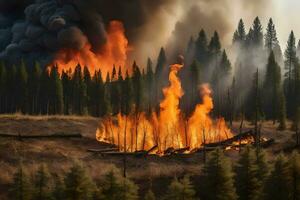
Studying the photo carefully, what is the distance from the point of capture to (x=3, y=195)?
142 ft

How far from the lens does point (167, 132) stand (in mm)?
62438

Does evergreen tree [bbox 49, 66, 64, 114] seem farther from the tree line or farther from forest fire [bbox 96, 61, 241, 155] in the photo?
the tree line

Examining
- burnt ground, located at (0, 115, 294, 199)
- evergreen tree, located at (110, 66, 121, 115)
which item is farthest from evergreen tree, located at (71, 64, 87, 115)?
burnt ground, located at (0, 115, 294, 199)

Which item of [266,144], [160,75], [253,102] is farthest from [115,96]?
[266,144]

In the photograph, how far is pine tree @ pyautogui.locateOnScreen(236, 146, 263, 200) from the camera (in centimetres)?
4178

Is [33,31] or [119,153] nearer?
[119,153]

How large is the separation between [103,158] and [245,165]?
19.2 metres

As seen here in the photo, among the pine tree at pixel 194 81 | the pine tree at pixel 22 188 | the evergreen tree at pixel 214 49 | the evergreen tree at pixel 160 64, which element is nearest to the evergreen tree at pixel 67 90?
the evergreen tree at pixel 160 64

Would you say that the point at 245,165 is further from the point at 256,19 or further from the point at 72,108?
the point at 256,19

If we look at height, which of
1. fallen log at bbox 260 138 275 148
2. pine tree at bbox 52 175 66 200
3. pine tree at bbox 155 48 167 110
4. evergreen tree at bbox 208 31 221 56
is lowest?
pine tree at bbox 52 175 66 200

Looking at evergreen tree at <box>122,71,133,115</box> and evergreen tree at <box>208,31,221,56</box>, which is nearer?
evergreen tree at <box>122,71,133,115</box>

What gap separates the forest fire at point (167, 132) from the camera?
61416mm

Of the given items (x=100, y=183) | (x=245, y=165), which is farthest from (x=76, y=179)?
(x=245, y=165)

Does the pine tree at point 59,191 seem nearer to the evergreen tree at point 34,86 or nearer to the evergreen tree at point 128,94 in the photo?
the evergreen tree at point 128,94
